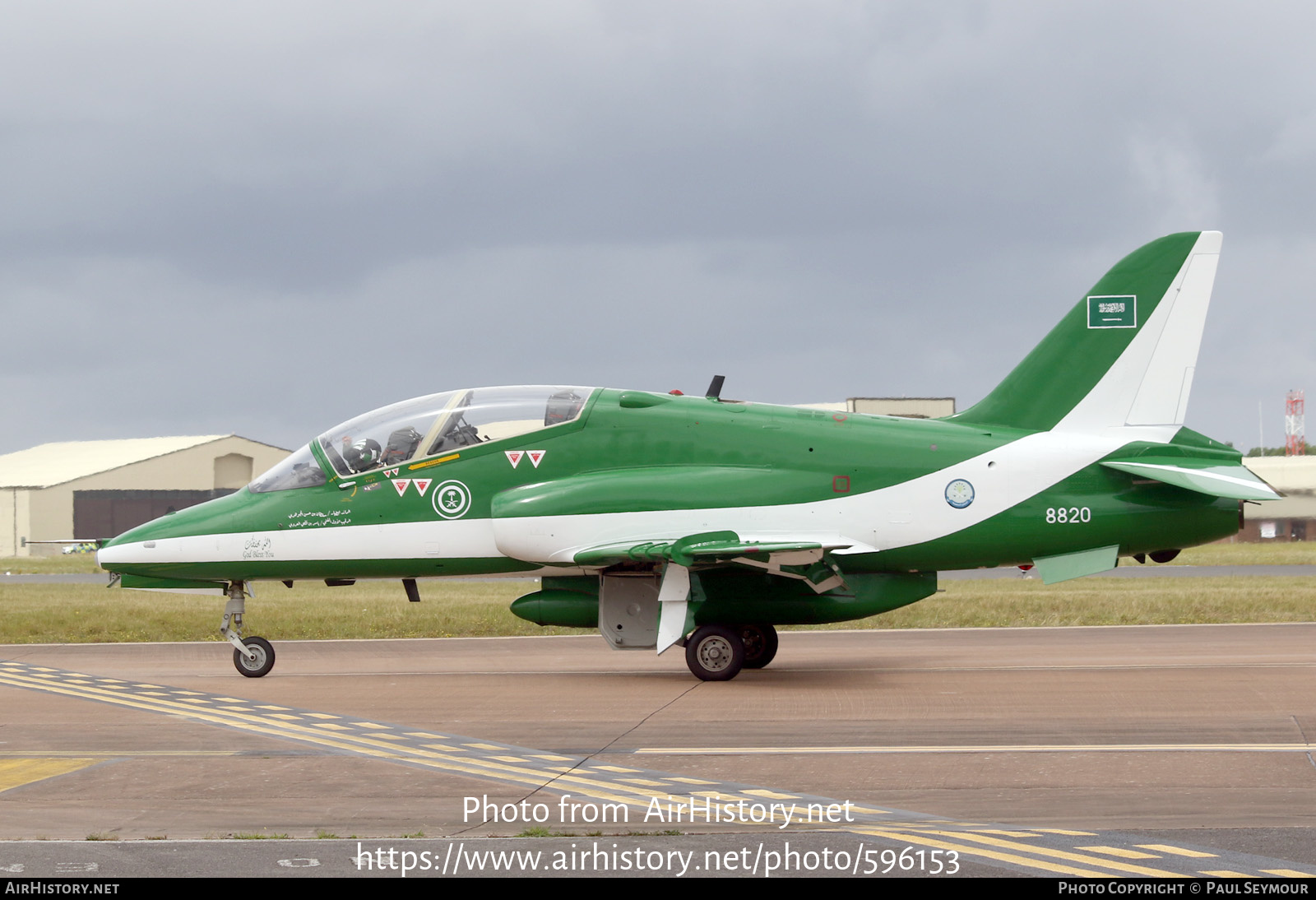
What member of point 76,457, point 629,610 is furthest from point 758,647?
point 76,457

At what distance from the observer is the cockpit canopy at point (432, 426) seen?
15469 millimetres

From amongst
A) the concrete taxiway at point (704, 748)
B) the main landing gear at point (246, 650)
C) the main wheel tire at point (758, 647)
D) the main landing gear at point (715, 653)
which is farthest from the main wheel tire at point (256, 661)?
the main wheel tire at point (758, 647)

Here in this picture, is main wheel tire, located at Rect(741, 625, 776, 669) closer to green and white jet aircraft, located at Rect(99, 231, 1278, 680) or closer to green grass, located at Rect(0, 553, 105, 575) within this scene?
green and white jet aircraft, located at Rect(99, 231, 1278, 680)

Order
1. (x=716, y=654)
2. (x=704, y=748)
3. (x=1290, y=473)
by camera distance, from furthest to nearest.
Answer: (x=1290, y=473), (x=716, y=654), (x=704, y=748)

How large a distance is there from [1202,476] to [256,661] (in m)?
11.6

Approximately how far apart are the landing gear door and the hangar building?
54.1 meters

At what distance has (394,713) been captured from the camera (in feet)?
41.9

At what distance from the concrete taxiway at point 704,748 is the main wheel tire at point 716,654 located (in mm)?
188

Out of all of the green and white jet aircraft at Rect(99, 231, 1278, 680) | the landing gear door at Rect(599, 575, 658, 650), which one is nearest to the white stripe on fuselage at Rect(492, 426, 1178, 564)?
the green and white jet aircraft at Rect(99, 231, 1278, 680)

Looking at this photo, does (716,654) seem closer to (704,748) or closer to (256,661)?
(704,748)

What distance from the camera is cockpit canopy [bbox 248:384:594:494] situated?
15.5m

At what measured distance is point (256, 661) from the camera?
51.8ft
